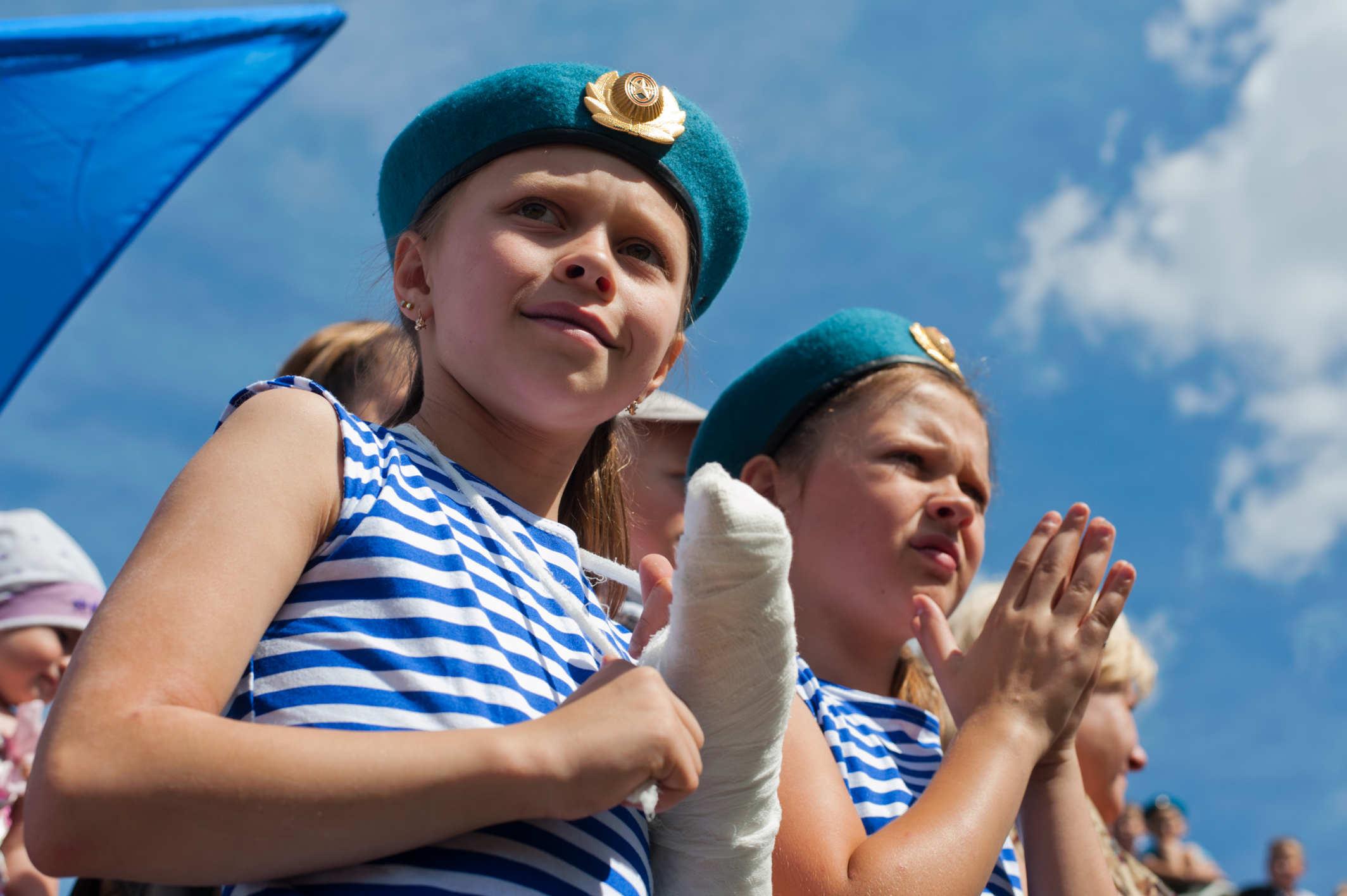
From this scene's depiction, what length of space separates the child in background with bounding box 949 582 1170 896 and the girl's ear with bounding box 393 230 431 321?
200 centimetres

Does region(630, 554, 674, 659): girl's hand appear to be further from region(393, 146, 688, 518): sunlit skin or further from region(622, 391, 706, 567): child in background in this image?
region(622, 391, 706, 567): child in background

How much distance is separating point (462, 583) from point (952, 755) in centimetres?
97

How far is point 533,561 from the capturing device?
5.19 feet

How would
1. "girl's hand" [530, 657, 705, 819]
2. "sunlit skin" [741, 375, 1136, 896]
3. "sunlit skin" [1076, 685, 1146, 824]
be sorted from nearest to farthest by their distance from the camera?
"girl's hand" [530, 657, 705, 819], "sunlit skin" [741, 375, 1136, 896], "sunlit skin" [1076, 685, 1146, 824]

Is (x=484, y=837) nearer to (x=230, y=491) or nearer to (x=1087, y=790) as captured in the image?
(x=230, y=491)

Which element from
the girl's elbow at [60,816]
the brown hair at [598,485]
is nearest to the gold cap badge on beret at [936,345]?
the brown hair at [598,485]

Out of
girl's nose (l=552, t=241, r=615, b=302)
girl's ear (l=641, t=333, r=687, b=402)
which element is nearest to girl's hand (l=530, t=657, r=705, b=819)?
girl's nose (l=552, t=241, r=615, b=302)

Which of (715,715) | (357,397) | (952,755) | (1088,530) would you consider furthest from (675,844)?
(357,397)

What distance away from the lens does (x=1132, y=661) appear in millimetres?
3582

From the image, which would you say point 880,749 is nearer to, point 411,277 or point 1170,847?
point 411,277

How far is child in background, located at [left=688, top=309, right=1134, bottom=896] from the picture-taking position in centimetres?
172

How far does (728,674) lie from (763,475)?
1510mm

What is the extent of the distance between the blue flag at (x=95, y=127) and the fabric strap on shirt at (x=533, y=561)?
102 inches

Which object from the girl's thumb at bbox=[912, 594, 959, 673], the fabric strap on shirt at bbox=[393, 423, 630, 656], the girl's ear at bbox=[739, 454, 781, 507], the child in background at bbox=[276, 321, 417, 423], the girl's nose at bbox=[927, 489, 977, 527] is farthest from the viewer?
the girl's ear at bbox=[739, 454, 781, 507]
